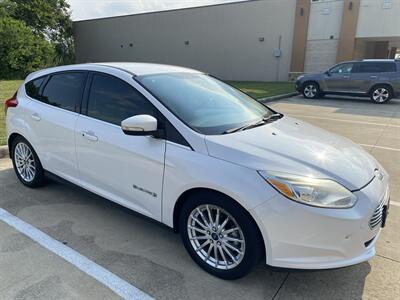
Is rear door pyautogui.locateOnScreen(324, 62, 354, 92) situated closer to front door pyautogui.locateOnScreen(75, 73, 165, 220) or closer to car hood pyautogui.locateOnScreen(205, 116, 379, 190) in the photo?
car hood pyautogui.locateOnScreen(205, 116, 379, 190)

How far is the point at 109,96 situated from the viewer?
133 inches

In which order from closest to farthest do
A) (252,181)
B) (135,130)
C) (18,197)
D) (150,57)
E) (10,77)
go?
(252,181) → (135,130) → (18,197) → (10,77) → (150,57)

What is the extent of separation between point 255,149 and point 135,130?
0.97 meters

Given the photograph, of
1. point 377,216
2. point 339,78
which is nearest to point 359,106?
point 339,78

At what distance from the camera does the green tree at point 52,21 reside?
28.9 m

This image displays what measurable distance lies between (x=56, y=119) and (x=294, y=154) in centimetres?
255

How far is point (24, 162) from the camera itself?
14.3ft

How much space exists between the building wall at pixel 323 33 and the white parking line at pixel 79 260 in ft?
70.6

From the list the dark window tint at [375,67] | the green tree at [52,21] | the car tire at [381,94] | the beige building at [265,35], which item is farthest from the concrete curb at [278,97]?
the green tree at [52,21]

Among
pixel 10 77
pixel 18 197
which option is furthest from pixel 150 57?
pixel 18 197

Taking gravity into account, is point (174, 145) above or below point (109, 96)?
below

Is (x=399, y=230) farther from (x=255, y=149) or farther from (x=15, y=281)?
(x=15, y=281)

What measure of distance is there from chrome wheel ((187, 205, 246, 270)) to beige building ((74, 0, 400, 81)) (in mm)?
21282

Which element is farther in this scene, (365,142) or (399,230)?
(365,142)
